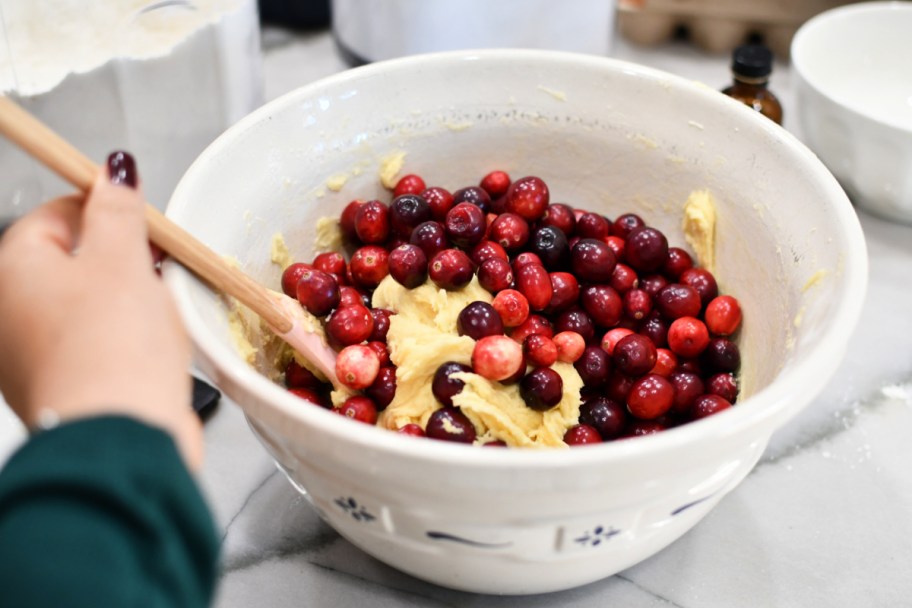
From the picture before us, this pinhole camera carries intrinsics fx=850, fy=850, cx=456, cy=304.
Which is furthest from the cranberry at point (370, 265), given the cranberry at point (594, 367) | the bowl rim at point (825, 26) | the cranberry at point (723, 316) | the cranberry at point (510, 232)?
the bowl rim at point (825, 26)

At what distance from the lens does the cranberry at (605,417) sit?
2.63ft

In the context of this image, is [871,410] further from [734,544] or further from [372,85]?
[372,85]

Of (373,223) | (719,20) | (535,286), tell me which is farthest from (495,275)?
(719,20)

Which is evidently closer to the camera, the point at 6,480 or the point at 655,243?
the point at 6,480

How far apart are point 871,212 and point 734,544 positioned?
2.13ft

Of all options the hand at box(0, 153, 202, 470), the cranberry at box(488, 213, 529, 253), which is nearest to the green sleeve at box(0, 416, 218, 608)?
the hand at box(0, 153, 202, 470)

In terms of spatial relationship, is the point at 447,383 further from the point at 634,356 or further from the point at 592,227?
the point at 592,227

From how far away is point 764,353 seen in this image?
2.61 ft

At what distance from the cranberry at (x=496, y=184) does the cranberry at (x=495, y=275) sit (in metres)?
0.15

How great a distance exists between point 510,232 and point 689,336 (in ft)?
0.71

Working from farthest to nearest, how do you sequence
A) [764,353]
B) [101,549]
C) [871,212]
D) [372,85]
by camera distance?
[871,212] < [372,85] < [764,353] < [101,549]

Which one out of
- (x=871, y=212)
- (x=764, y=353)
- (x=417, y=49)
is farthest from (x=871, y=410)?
(x=417, y=49)

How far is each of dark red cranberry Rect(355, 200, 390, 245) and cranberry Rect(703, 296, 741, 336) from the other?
1.16 ft

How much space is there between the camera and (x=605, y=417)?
80cm
